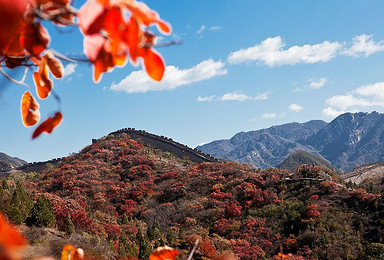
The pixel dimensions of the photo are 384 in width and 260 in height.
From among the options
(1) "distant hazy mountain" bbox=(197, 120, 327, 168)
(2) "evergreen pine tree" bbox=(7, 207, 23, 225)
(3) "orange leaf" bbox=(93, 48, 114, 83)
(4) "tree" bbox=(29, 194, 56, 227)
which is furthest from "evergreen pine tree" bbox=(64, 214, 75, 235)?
(1) "distant hazy mountain" bbox=(197, 120, 327, 168)

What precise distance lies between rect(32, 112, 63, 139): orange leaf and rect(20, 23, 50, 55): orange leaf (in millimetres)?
116

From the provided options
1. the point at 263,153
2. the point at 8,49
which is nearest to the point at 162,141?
the point at 8,49

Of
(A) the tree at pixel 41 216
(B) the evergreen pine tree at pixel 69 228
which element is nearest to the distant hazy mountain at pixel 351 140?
(B) the evergreen pine tree at pixel 69 228

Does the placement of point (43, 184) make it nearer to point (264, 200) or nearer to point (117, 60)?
point (264, 200)

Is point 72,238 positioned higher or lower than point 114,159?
lower

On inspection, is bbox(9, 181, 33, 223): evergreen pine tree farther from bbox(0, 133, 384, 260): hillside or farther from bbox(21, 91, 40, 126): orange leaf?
bbox(21, 91, 40, 126): orange leaf

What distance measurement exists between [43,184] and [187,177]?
6504 millimetres

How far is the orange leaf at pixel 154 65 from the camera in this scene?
46cm

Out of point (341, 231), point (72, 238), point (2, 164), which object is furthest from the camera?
point (2, 164)

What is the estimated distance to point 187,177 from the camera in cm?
1481

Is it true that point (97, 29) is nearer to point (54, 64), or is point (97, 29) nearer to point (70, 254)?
point (54, 64)

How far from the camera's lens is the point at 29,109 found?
0.69 metres

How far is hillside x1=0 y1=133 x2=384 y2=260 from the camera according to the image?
302 inches

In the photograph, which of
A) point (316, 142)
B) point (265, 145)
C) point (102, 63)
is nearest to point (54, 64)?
point (102, 63)
